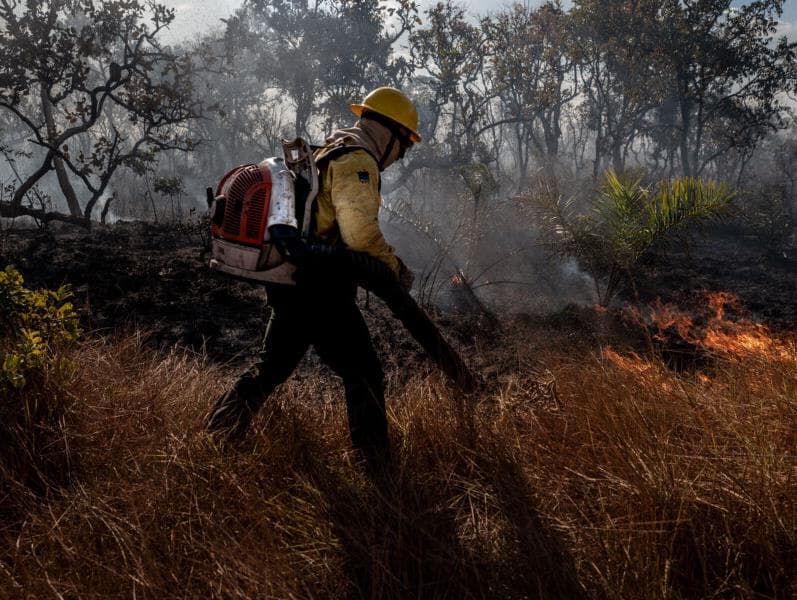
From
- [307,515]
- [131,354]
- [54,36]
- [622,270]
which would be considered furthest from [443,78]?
[307,515]

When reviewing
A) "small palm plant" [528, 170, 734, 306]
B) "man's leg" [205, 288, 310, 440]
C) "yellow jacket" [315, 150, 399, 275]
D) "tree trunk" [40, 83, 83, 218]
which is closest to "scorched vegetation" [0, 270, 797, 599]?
"man's leg" [205, 288, 310, 440]

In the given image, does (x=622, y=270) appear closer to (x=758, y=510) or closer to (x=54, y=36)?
(x=758, y=510)

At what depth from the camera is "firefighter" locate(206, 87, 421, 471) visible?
2.09 m

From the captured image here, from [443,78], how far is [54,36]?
442 inches

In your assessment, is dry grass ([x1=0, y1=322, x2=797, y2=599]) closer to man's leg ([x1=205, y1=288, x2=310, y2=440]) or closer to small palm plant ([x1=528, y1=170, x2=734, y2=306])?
man's leg ([x1=205, y1=288, x2=310, y2=440])

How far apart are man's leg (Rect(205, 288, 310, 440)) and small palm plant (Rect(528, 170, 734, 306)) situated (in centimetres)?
421

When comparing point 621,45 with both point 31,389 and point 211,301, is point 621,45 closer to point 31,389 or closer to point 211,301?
point 211,301

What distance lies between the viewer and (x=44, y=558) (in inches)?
65.0

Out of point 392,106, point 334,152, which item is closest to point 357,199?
point 334,152

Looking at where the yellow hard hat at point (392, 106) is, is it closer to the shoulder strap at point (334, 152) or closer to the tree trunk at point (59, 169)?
the shoulder strap at point (334, 152)

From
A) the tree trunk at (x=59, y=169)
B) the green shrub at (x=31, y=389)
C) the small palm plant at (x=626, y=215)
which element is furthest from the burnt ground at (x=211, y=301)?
the tree trunk at (x=59, y=169)

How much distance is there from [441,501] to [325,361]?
29.4 inches

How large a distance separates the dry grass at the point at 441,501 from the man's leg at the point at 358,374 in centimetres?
15

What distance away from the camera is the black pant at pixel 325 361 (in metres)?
Answer: 2.20
